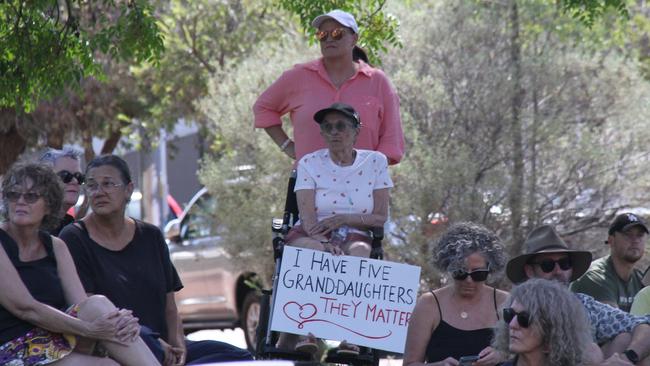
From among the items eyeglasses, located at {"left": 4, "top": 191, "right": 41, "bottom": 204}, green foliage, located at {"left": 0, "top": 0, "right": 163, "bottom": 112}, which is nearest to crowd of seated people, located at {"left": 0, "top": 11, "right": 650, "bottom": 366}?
eyeglasses, located at {"left": 4, "top": 191, "right": 41, "bottom": 204}

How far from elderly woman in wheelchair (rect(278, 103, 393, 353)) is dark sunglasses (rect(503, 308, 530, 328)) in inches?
86.4

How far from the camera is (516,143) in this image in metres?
14.5

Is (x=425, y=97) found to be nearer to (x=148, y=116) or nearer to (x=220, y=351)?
(x=220, y=351)

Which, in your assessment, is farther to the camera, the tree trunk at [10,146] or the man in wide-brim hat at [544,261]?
the tree trunk at [10,146]

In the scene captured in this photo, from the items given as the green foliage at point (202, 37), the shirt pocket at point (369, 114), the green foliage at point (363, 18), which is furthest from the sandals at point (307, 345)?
the green foliage at point (202, 37)

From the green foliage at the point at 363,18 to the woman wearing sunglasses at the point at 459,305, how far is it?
13.4 feet

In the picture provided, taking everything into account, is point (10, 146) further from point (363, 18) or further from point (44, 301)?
point (44, 301)

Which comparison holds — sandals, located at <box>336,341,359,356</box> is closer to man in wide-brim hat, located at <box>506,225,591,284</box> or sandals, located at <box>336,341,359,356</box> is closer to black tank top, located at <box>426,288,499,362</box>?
black tank top, located at <box>426,288,499,362</box>

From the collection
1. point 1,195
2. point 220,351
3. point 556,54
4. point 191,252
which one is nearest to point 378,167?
point 220,351

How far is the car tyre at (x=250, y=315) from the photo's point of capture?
16.0 m

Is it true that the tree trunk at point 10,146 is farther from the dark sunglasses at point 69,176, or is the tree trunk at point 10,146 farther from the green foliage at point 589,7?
the dark sunglasses at point 69,176

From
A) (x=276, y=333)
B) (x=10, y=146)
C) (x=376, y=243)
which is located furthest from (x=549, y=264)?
(x=10, y=146)

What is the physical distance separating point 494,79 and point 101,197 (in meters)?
7.90

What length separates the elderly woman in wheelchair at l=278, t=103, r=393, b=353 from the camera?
830 cm
